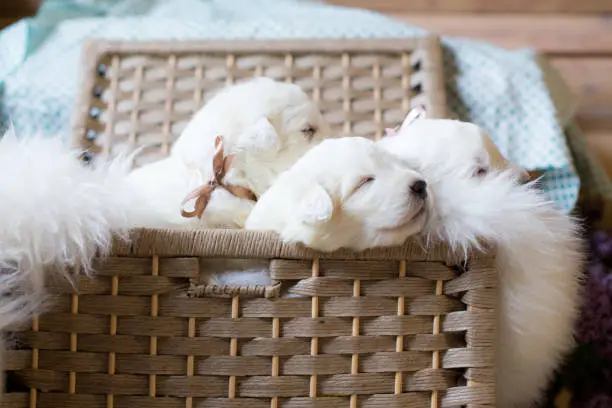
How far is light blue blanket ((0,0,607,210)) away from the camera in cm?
121

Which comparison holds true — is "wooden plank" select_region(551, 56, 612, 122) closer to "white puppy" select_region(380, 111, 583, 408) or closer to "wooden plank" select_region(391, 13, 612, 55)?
"wooden plank" select_region(391, 13, 612, 55)

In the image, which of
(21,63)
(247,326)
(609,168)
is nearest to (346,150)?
(247,326)

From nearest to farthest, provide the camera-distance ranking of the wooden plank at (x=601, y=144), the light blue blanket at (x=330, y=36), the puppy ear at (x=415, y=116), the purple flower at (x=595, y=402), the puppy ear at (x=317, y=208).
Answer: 1. the puppy ear at (x=317, y=208)
2. the puppy ear at (x=415, y=116)
3. the purple flower at (x=595, y=402)
4. the light blue blanket at (x=330, y=36)
5. the wooden plank at (x=601, y=144)

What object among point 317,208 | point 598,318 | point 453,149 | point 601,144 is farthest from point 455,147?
point 601,144

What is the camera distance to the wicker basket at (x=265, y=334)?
26.6 inches

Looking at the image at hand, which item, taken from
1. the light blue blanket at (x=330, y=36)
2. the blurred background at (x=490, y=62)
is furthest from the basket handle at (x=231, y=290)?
the light blue blanket at (x=330, y=36)

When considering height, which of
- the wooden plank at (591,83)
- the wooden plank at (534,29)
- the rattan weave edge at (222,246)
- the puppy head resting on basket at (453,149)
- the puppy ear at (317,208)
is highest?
the wooden plank at (534,29)

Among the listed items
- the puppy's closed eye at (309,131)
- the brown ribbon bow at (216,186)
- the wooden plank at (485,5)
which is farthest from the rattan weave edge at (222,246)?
the wooden plank at (485,5)

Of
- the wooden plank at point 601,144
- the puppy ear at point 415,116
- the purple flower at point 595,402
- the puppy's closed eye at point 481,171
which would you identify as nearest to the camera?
the puppy's closed eye at point 481,171

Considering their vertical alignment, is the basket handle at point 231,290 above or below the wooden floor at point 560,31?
below

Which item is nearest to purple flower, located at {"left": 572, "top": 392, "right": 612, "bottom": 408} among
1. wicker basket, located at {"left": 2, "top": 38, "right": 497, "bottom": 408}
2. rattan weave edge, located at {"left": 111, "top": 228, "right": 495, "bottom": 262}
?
wicker basket, located at {"left": 2, "top": 38, "right": 497, "bottom": 408}

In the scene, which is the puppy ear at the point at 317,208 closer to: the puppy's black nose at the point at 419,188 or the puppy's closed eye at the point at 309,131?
the puppy's black nose at the point at 419,188

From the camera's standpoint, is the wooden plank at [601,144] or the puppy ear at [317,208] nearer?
the puppy ear at [317,208]

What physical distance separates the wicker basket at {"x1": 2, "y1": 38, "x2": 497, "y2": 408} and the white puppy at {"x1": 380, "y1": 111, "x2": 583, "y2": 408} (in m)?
0.04
